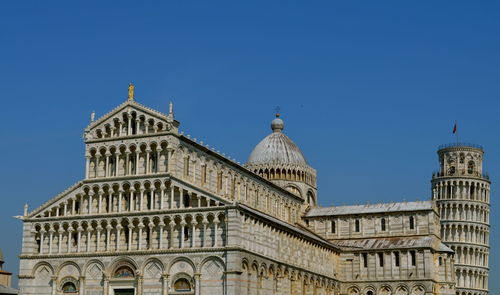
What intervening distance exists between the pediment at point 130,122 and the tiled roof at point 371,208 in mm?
29674

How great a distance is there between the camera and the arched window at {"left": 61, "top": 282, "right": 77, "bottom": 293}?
6303 cm

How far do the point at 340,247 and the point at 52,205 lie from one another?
3122cm

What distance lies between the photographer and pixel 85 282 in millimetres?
62500

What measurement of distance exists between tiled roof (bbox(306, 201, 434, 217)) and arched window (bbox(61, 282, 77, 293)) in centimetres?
3205

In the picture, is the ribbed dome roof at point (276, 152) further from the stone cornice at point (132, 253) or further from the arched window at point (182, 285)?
the arched window at point (182, 285)

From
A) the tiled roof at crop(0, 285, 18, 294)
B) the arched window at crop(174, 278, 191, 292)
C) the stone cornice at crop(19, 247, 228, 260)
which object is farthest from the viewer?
the tiled roof at crop(0, 285, 18, 294)

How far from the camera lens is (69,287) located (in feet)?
208

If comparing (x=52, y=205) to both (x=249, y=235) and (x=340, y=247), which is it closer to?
(x=249, y=235)

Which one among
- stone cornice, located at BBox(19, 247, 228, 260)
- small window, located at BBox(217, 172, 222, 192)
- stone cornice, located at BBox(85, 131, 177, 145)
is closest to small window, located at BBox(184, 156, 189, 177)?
stone cornice, located at BBox(85, 131, 177, 145)

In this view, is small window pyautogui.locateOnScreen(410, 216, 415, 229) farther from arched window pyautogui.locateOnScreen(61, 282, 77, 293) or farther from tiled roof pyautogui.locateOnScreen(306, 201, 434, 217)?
arched window pyautogui.locateOnScreen(61, 282, 77, 293)

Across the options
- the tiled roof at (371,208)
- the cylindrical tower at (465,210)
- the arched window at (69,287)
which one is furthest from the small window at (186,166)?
the cylindrical tower at (465,210)

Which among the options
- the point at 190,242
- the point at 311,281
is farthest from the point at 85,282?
the point at 311,281

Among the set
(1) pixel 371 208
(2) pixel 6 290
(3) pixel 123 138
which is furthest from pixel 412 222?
(2) pixel 6 290

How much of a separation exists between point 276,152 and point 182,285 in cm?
3332
